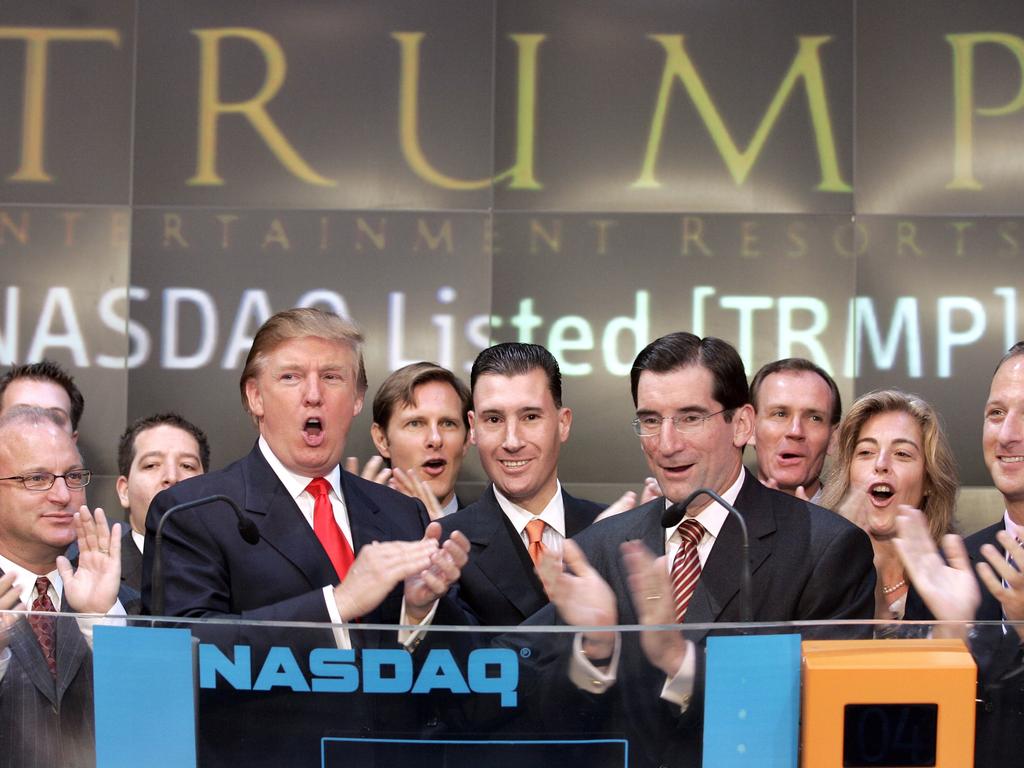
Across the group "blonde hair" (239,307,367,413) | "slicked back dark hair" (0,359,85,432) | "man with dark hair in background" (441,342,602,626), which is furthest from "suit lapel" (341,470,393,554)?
"slicked back dark hair" (0,359,85,432)

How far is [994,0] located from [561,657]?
181 inches

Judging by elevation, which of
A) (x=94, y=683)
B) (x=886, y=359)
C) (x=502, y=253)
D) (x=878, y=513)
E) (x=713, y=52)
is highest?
(x=713, y=52)

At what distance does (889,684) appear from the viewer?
87.3 inches

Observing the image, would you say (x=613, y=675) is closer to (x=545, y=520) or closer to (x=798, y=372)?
(x=545, y=520)

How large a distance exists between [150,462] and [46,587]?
4.53 feet

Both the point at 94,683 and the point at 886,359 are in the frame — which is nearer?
the point at 94,683

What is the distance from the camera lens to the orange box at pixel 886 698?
2.21 m

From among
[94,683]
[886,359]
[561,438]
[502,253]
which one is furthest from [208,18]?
[94,683]

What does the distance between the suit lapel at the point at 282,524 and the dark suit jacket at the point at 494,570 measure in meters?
0.48

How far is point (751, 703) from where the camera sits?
2.27 meters

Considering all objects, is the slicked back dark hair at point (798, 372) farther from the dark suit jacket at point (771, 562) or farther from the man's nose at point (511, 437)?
the dark suit jacket at point (771, 562)

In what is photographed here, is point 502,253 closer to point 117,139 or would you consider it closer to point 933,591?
point 117,139

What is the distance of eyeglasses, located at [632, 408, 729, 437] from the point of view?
11.1 feet

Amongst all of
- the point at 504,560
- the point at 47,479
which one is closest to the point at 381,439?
the point at 504,560
